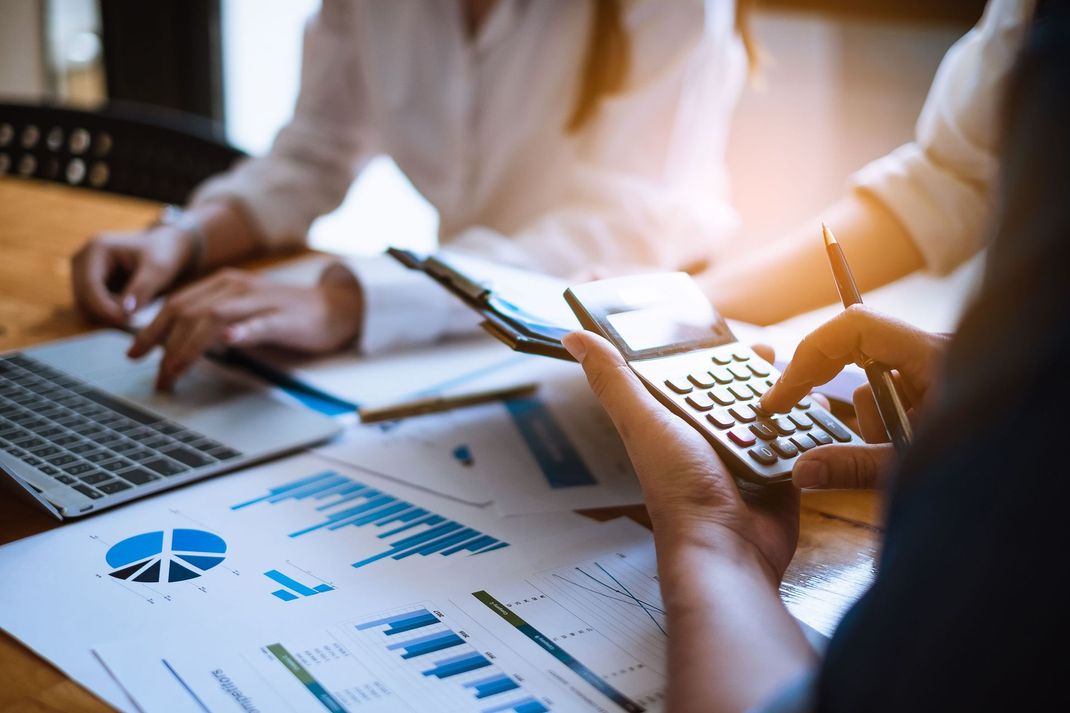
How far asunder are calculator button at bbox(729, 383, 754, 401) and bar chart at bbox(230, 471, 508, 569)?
15 centimetres

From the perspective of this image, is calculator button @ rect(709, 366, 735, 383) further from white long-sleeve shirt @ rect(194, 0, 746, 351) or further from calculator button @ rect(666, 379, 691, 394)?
white long-sleeve shirt @ rect(194, 0, 746, 351)

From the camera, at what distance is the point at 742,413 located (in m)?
0.45

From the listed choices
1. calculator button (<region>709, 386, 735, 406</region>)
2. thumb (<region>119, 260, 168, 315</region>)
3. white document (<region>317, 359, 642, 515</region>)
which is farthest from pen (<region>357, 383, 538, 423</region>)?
thumb (<region>119, 260, 168, 315</region>)

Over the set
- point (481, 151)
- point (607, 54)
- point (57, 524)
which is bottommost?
point (57, 524)

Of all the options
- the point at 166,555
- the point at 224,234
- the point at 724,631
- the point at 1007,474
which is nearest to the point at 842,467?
the point at 724,631

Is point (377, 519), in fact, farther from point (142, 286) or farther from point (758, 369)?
point (142, 286)

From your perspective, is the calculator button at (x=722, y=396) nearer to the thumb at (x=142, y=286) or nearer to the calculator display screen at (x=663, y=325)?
the calculator display screen at (x=663, y=325)

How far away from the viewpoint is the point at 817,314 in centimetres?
80

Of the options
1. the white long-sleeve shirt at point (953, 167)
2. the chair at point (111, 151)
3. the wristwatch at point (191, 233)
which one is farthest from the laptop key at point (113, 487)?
the chair at point (111, 151)

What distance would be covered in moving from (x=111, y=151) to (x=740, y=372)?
1.15 metres

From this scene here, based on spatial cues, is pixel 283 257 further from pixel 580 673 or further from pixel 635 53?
pixel 580 673

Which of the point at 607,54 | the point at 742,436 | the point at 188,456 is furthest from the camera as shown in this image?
the point at 607,54

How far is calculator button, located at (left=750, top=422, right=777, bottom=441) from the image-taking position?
434 mm

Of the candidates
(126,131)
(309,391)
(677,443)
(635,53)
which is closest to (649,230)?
(635,53)
